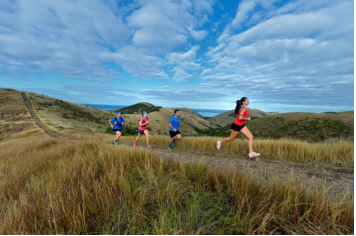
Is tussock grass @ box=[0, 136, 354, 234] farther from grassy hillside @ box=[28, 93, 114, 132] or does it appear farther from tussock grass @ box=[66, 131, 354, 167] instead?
grassy hillside @ box=[28, 93, 114, 132]

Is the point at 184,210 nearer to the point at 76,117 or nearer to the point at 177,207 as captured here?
the point at 177,207

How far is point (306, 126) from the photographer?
3775 centimetres

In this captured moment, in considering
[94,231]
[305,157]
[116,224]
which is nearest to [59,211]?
[94,231]

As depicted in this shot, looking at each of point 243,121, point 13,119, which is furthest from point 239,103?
point 13,119

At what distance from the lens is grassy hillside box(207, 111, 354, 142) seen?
104 feet

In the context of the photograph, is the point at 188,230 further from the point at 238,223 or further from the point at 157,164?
the point at 157,164

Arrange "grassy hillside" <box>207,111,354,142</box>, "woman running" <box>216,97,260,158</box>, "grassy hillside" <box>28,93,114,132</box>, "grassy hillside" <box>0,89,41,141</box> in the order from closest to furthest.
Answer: "woman running" <box>216,97,260,158</box> < "grassy hillside" <box>0,89,41,141</box> < "grassy hillside" <box>28,93,114,132</box> < "grassy hillside" <box>207,111,354,142</box>

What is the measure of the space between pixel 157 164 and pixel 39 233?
6.34ft

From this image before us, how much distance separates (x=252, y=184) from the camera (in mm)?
2273

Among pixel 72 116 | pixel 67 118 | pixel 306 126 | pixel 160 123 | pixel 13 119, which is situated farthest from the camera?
pixel 160 123

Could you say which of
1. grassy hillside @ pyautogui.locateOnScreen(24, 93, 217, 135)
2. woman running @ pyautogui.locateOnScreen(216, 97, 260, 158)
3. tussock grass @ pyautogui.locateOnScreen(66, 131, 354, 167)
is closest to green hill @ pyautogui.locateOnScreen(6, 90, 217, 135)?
grassy hillside @ pyautogui.locateOnScreen(24, 93, 217, 135)

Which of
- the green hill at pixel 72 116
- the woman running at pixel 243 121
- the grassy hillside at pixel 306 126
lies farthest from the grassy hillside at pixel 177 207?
the grassy hillside at pixel 306 126

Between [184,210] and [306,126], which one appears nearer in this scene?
[184,210]

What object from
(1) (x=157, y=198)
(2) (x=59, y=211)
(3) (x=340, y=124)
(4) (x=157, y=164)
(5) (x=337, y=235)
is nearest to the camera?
(5) (x=337, y=235)
